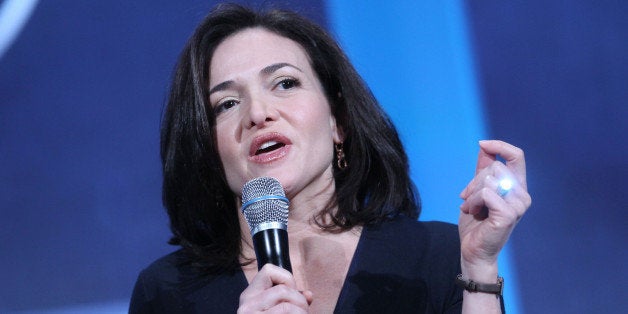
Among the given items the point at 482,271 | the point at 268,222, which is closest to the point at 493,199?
the point at 482,271

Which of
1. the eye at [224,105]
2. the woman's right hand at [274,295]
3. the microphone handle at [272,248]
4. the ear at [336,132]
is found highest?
the eye at [224,105]

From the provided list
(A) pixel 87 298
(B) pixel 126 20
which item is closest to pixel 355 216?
(A) pixel 87 298

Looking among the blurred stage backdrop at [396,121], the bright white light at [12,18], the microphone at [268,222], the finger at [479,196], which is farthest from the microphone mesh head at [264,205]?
the bright white light at [12,18]

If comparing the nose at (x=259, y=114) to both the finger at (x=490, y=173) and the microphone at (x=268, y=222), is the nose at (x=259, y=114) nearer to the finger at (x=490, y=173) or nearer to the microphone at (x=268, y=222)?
the microphone at (x=268, y=222)

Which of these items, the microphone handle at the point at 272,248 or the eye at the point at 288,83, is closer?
the microphone handle at the point at 272,248

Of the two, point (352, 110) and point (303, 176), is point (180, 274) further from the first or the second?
point (352, 110)

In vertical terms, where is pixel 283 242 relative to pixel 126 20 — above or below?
below

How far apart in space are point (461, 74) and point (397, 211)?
469 millimetres

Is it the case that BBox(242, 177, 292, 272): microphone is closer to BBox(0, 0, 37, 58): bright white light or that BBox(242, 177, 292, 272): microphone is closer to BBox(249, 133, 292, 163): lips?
BBox(249, 133, 292, 163): lips

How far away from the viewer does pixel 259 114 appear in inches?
56.1

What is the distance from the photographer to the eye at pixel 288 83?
153 centimetres

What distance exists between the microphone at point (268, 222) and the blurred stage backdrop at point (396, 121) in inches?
33.4

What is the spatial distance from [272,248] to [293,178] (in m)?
0.48

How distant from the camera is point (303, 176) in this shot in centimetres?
147
